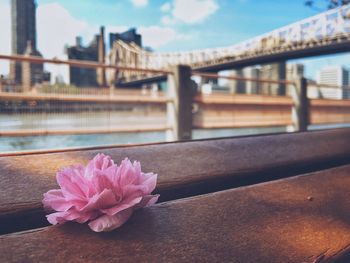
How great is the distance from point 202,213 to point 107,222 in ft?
0.60

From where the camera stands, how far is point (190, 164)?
0.86m

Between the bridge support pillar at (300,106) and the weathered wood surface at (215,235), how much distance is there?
470 centimetres

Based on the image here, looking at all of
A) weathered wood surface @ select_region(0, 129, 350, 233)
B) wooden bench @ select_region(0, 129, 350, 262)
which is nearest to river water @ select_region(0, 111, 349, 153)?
weathered wood surface @ select_region(0, 129, 350, 233)

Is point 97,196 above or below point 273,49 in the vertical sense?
below

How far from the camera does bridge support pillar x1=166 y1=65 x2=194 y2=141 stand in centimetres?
369

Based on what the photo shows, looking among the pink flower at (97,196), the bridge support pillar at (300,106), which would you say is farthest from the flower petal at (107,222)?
the bridge support pillar at (300,106)

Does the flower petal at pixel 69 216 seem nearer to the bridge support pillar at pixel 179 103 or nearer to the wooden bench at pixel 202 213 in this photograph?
the wooden bench at pixel 202 213

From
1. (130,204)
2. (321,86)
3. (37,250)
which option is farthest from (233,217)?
(321,86)

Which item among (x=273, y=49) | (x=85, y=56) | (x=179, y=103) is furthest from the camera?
(x=273, y=49)

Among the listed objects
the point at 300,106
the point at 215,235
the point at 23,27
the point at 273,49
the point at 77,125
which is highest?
the point at 273,49

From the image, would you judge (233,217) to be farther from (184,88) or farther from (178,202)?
(184,88)

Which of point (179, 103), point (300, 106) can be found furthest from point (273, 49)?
point (179, 103)

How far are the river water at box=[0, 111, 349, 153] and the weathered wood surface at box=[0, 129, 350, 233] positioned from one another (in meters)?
1.66

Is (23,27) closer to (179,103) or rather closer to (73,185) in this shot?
(179,103)
